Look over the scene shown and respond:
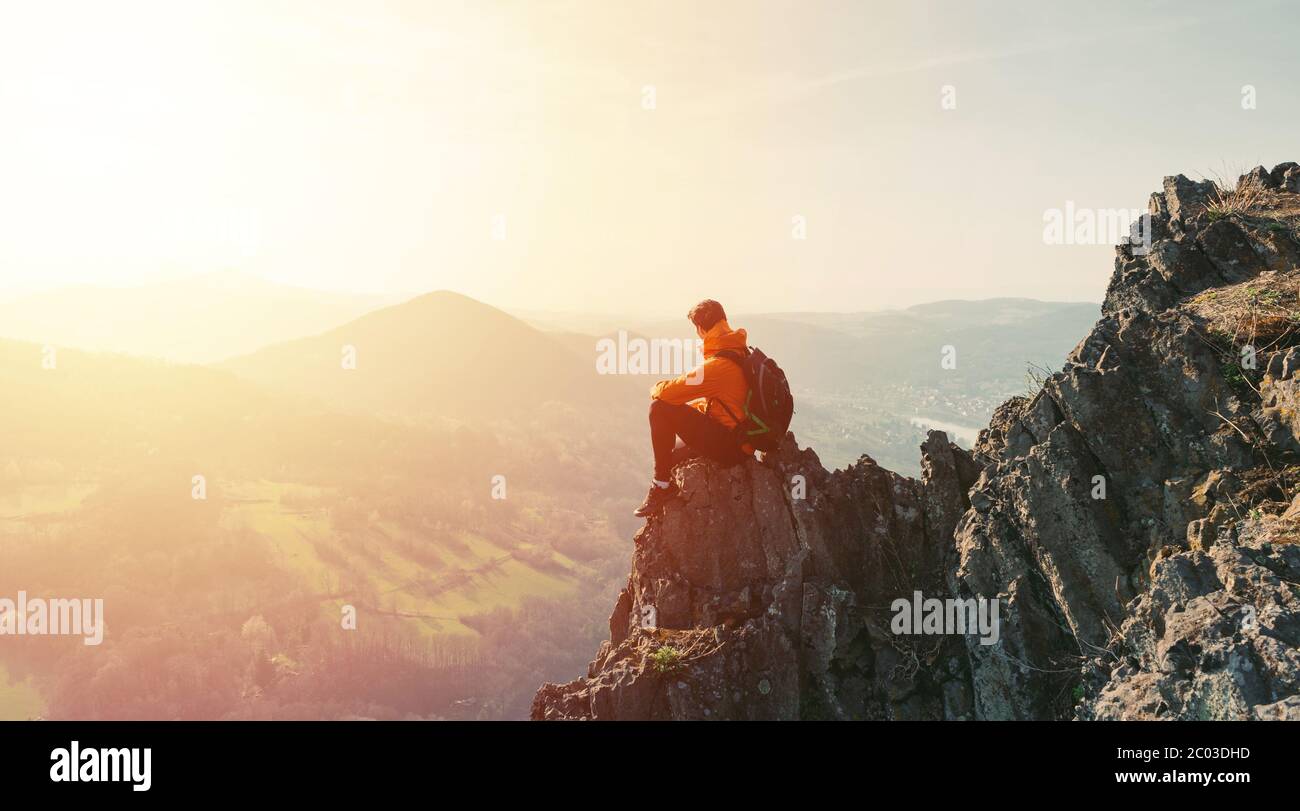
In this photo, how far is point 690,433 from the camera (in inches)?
499

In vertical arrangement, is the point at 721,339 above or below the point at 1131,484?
above

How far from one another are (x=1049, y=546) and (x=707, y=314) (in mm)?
6125

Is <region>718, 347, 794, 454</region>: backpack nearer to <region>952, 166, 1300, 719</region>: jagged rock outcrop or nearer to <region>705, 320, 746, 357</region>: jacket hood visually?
<region>705, 320, 746, 357</region>: jacket hood

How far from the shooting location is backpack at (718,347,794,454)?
12.4m

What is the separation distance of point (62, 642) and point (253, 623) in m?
18.0

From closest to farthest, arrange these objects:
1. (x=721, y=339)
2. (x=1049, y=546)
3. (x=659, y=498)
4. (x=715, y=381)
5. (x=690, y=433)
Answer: (x=1049, y=546) < (x=715, y=381) < (x=721, y=339) < (x=690, y=433) < (x=659, y=498)

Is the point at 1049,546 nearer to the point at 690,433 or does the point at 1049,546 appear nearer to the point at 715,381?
the point at 715,381

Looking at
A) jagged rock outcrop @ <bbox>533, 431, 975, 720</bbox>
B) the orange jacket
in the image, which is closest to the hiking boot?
jagged rock outcrop @ <bbox>533, 431, 975, 720</bbox>

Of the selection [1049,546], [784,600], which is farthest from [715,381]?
[1049,546]

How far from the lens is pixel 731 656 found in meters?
11.1

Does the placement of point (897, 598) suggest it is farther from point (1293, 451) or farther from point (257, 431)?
point (257, 431)

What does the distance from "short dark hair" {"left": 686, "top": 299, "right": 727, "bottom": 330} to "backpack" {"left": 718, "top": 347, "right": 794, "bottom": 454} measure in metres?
0.54

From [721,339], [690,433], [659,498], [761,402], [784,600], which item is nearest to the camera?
[784,600]
